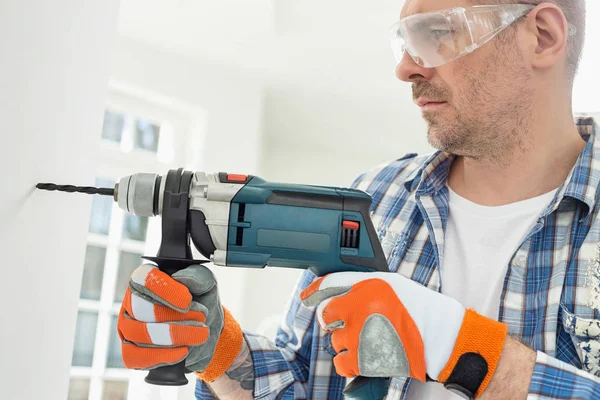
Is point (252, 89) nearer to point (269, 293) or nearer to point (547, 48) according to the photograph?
point (269, 293)

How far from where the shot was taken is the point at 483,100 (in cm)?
137

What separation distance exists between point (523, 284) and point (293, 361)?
0.56 metres

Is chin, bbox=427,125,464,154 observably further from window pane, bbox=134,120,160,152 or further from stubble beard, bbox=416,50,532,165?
window pane, bbox=134,120,160,152

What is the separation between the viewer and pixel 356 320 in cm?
104

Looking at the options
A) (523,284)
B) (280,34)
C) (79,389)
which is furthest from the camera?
(280,34)

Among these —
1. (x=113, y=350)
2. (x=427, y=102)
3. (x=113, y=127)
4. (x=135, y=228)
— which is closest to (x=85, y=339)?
(x=113, y=350)

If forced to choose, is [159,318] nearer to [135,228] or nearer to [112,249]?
[112,249]

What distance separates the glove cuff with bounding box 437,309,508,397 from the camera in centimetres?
101

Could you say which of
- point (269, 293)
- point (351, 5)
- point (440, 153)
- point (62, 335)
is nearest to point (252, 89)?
point (351, 5)

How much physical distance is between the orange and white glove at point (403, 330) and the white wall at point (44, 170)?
0.49m

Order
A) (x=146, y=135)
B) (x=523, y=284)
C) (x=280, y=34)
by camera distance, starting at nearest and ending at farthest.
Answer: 1. (x=523, y=284)
2. (x=280, y=34)
3. (x=146, y=135)

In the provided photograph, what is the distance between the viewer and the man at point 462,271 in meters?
1.02

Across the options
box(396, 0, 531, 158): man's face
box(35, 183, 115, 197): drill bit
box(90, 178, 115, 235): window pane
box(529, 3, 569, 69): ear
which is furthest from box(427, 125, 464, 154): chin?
box(90, 178, 115, 235): window pane

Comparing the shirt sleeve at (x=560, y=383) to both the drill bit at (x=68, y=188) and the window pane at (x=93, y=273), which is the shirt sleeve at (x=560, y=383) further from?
the window pane at (x=93, y=273)
